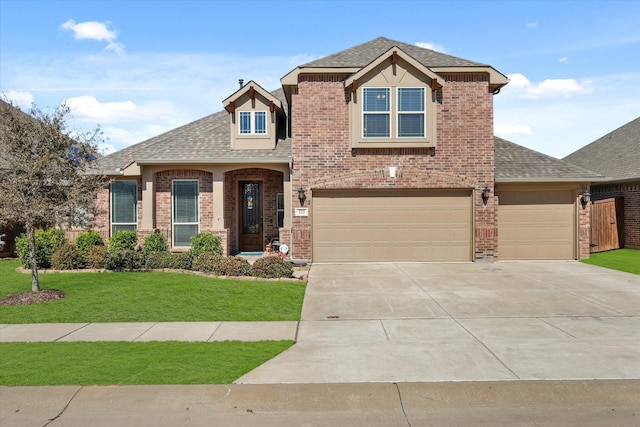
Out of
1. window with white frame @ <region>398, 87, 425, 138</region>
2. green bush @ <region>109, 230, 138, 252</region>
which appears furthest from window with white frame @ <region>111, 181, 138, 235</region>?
window with white frame @ <region>398, 87, 425, 138</region>

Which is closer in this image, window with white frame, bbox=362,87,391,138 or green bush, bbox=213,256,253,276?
green bush, bbox=213,256,253,276

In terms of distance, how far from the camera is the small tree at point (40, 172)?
30.6ft

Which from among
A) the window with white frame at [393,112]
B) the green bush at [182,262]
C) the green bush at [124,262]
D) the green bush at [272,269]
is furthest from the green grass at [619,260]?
the green bush at [124,262]

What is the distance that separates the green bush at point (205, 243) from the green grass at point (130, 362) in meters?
8.48

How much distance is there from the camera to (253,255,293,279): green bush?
11.8 metres

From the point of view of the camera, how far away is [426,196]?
15531 millimetres

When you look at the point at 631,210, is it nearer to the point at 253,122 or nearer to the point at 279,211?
the point at 279,211

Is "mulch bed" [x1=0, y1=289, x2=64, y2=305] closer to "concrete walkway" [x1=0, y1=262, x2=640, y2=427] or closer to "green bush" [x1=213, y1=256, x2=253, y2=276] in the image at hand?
"concrete walkway" [x1=0, y1=262, x2=640, y2=427]

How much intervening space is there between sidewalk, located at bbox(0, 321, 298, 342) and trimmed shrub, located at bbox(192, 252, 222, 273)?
4.67 metres

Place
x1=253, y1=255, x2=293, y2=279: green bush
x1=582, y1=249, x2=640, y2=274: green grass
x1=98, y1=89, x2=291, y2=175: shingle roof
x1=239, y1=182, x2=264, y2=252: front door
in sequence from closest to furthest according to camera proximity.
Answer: x1=253, y1=255, x2=293, y2=279: green bush, x1=582, y1=249, x2=640, y2=274: green grass, x1=98, y1=89, x2=291, y2=175: shingle roof, x1=239, y1=182, x2=264, y2=252: front door

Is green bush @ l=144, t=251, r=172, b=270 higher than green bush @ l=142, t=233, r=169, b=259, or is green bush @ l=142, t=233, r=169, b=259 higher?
green bush @ l=142, t=233, r=169, b=259

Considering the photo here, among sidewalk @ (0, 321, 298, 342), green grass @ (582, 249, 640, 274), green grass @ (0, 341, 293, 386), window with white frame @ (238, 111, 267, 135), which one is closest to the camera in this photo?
green grass @ (0, 341, 293, 386)

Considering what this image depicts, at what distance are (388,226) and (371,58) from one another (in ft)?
19.2

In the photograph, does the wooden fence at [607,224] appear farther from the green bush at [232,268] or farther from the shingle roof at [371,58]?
the green bush at [232,268]
